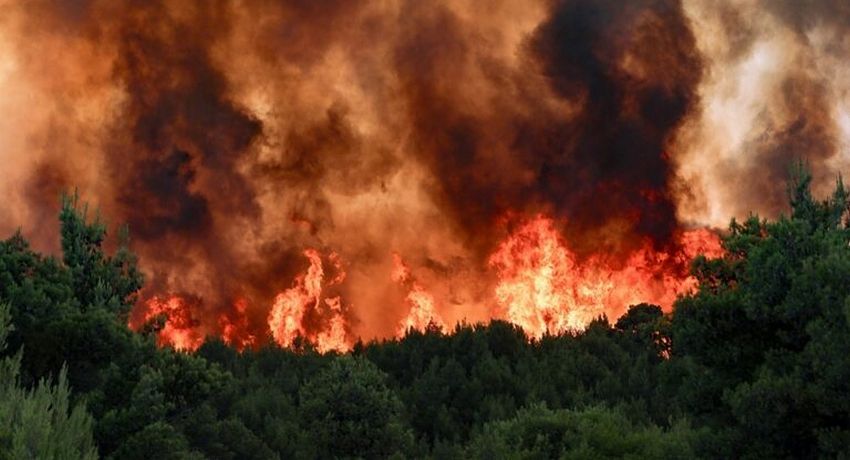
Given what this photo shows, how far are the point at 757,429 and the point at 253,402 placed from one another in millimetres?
Answer: 53063

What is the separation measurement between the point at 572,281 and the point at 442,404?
67.2m

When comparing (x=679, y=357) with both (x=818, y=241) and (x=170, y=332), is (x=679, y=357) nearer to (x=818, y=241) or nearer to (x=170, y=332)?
(x=818, y=241)

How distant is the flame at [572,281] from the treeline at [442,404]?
2477 inches

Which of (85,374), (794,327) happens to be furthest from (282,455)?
(794,327)

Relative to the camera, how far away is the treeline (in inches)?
1020

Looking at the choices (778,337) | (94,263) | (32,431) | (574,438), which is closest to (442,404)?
(574,438)

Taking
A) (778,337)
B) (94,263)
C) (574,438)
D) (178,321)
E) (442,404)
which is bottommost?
(778,337)

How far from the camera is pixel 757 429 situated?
26438mm

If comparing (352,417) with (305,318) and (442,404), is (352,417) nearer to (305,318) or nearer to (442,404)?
(442,404)

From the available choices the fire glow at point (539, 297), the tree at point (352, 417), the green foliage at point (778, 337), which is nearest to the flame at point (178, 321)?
the fire glow at point (539, 297)

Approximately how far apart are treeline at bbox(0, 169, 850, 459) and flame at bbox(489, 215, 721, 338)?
206 ft

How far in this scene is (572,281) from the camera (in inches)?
5507

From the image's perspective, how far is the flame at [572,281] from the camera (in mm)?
138250

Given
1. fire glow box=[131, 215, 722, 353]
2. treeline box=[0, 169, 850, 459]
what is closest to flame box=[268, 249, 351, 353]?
fire glow box=[131, 215, 722, 353]
